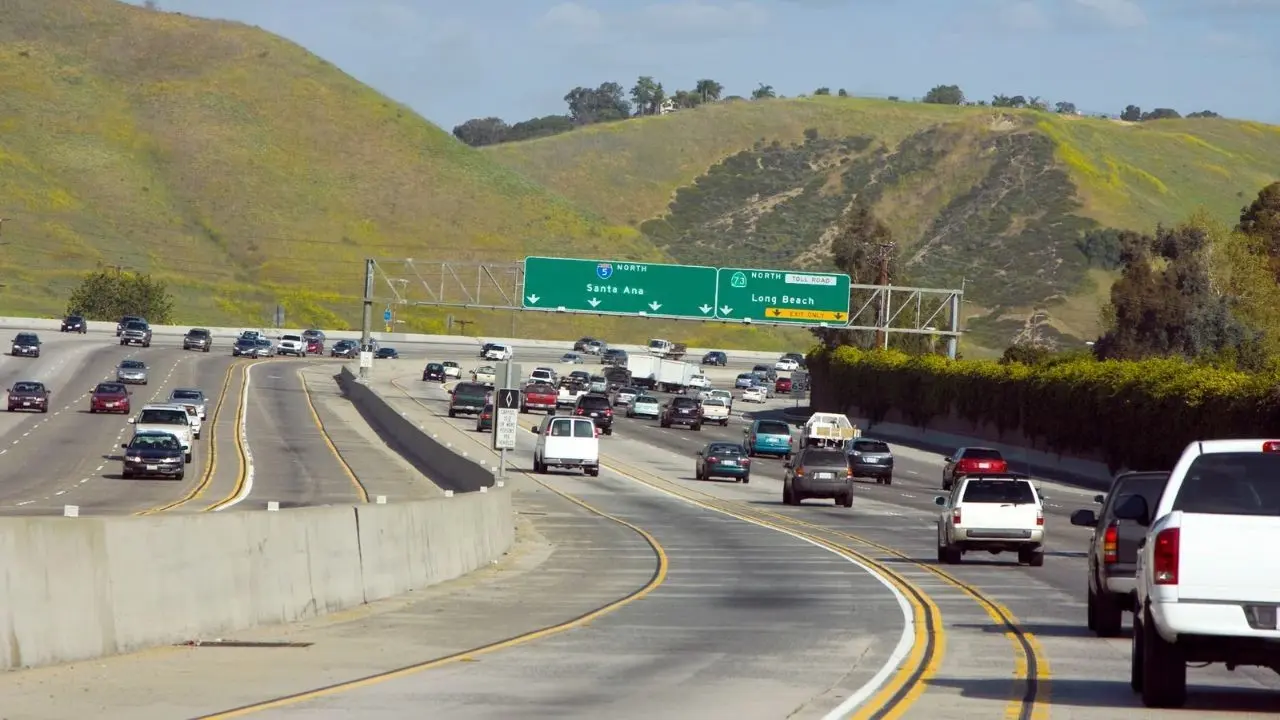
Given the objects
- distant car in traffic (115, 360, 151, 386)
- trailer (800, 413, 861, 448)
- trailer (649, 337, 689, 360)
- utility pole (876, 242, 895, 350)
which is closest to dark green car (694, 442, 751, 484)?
trailer (800, 413, 861, 448)

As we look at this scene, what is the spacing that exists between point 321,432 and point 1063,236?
457 ft

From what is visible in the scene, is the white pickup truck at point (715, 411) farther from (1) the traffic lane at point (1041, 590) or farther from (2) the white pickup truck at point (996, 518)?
(2) the white pickup truck at point (996, 518)

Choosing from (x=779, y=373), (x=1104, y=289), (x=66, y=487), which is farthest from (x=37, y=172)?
(x=66, y=487)

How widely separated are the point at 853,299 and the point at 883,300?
2128 centimetres

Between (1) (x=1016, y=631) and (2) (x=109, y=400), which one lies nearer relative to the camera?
(1) (x=1016, y=631)

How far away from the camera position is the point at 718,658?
16.3 metres

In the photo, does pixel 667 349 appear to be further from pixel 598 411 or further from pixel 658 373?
pixel 598 411

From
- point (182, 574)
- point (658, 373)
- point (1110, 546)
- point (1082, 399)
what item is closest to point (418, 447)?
point (1082, 399)

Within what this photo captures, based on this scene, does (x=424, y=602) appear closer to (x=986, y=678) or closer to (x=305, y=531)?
(x=305, y=531)

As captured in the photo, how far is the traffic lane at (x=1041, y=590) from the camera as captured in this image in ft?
46.8

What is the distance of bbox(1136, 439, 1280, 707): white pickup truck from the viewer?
12.0 meters

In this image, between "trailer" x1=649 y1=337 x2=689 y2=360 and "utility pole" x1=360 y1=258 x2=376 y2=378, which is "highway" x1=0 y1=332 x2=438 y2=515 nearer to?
"utility pole" x1=360 y1=258 x2=376 y2=378

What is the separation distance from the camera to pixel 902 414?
8981 cm

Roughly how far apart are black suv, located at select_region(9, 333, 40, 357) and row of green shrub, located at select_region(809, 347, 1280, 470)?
4342 cm
